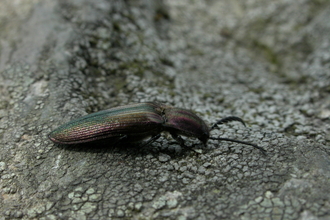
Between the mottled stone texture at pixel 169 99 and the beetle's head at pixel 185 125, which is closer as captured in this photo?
the mottled stone texture at pixel 169 99

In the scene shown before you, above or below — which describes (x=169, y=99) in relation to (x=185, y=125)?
below

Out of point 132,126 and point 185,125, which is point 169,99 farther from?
point 132,126

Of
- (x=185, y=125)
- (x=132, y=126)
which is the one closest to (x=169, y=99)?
(x=185, y=125)

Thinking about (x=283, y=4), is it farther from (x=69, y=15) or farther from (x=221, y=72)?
(x=69, y=15)

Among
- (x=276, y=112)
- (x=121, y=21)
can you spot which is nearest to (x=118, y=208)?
(x=276, y=112)

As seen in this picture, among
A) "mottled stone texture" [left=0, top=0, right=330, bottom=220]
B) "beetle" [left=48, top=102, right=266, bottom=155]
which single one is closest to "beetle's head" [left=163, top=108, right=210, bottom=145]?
"beetle" [left=48, top=102, right=266, bottom=155]

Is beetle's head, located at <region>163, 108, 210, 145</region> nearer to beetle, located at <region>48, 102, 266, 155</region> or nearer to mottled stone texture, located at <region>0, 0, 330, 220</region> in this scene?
beetle, located at <region>48, 102, 266, 155</region>

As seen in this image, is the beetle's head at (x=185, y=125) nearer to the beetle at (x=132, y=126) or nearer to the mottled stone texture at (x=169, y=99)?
the beetle at (x=132, y=126)

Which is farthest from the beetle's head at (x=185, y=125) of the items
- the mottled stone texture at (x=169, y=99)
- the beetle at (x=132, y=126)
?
the mottled stone texture at (x=169, y=99)
